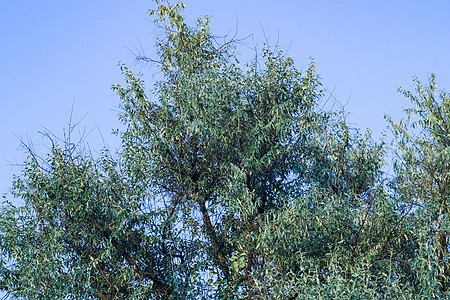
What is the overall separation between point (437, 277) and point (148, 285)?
496 centimetres

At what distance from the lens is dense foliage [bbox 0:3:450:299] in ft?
32.4

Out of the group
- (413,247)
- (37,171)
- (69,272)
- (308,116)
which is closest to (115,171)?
(37,171)

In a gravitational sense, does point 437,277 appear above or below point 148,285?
below

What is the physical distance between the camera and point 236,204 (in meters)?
10.4

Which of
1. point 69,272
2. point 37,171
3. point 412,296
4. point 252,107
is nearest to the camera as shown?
point 412,296

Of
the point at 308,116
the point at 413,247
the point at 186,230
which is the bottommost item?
the point at 413,247

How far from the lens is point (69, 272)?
10070mm

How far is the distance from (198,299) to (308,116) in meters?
4.10

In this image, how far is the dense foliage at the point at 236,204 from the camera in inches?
389

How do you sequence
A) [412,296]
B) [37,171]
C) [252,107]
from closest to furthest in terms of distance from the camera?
1. [412,296]
2. [37,171]
3. [252,107]

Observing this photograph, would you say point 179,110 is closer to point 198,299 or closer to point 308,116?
point 308,116

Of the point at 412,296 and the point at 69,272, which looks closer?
the point at 412,296

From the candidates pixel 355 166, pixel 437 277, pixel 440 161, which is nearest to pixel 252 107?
pixel 355 166

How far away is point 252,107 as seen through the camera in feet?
38.5
